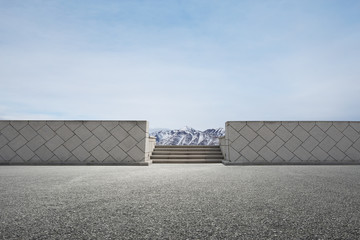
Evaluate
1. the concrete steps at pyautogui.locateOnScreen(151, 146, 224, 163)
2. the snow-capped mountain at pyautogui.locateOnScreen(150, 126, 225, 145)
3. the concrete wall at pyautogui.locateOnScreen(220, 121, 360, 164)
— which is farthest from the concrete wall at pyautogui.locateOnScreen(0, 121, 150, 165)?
the snow-capped mountain at pyautogui.locateOnScreen(150, 126, 225, 145)

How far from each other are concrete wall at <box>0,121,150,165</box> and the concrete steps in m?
1.02

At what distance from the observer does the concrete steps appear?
9.04 meters

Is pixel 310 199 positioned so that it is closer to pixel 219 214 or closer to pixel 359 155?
pixel 219 214

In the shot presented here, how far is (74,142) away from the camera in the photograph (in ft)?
27.7

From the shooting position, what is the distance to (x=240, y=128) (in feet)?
28.4

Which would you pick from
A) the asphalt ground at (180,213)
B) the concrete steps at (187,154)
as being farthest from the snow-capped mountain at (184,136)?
the asphalt ground at (180,213)

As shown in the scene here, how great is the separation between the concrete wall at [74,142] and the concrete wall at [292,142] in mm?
3727

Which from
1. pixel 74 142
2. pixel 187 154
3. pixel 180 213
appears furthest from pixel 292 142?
pixel 74 142

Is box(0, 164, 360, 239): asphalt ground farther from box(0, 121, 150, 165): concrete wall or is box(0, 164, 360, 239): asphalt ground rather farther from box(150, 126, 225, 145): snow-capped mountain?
box(150, 126, 225, 145): snow-capped mountain

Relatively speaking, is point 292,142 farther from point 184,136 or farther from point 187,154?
point 184,136

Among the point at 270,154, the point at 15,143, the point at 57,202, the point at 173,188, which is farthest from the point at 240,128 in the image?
the point at 15,143

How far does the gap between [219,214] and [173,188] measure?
141 centimetres

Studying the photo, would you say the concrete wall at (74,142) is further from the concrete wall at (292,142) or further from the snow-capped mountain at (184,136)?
the snow-capped mountain at (184,136)

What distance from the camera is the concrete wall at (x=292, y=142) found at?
839cm
